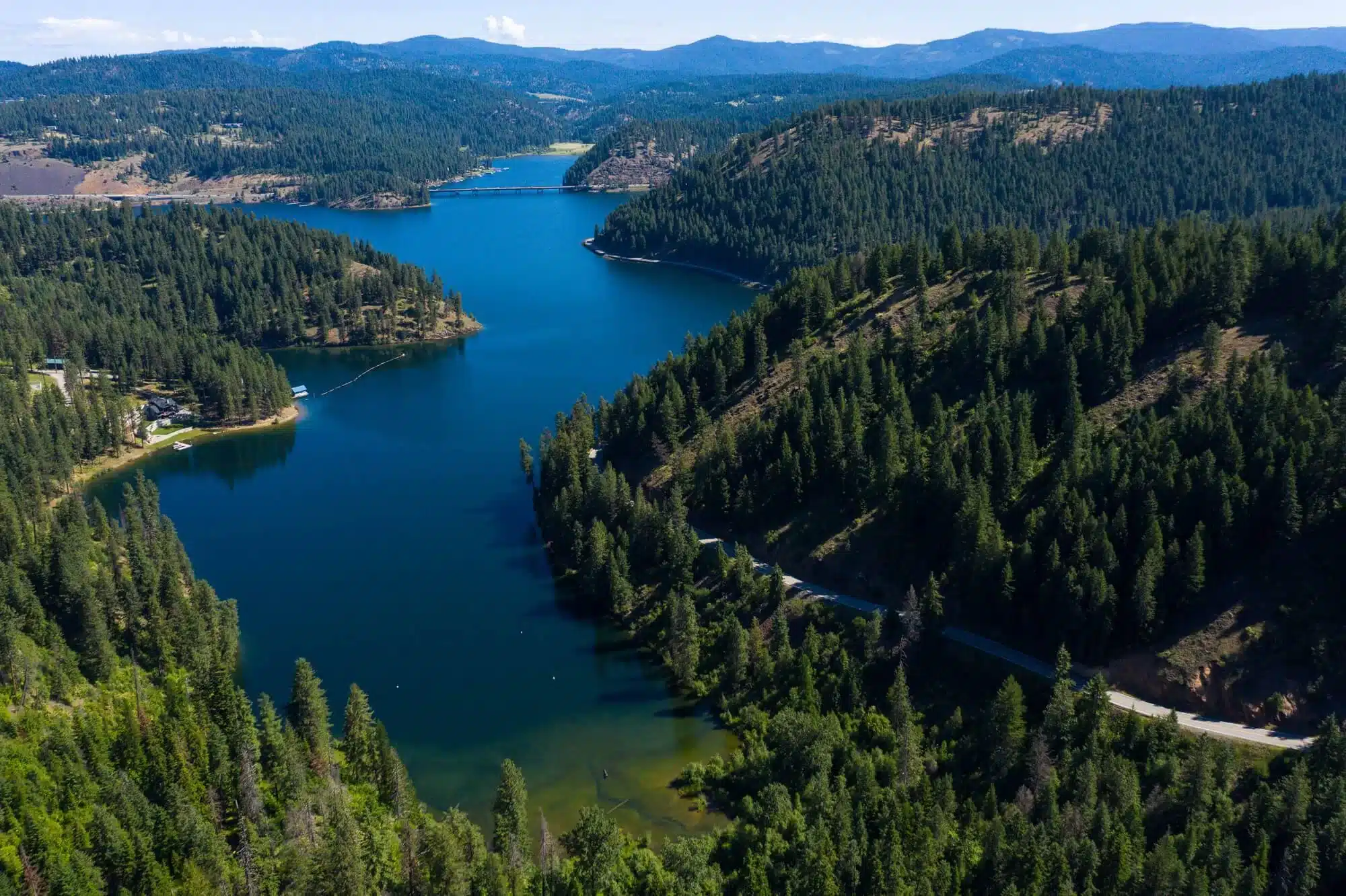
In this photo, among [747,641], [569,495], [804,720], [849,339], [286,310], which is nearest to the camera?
[804,720]

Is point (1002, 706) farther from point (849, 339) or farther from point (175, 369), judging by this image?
point (175, 369)

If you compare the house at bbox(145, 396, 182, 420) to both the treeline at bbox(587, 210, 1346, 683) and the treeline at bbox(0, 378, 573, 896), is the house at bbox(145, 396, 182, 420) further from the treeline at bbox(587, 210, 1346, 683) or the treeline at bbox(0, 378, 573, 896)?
the treeline at bbox(587, 210, 1346, 683)

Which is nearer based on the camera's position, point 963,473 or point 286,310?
point 963,473

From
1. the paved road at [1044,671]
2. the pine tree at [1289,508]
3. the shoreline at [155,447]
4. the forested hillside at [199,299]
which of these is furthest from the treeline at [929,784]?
the forested hillside at [199,299]

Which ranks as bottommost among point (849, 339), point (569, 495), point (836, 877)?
point (836, 877)

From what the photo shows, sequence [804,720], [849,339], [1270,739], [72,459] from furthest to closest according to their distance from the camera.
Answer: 1. [72,459]
2. [849,339]
3. [804,720]
4. [1270,739]

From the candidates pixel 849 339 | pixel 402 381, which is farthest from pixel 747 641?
pixel 402 381

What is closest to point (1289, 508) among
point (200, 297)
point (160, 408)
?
point (160, 408)
